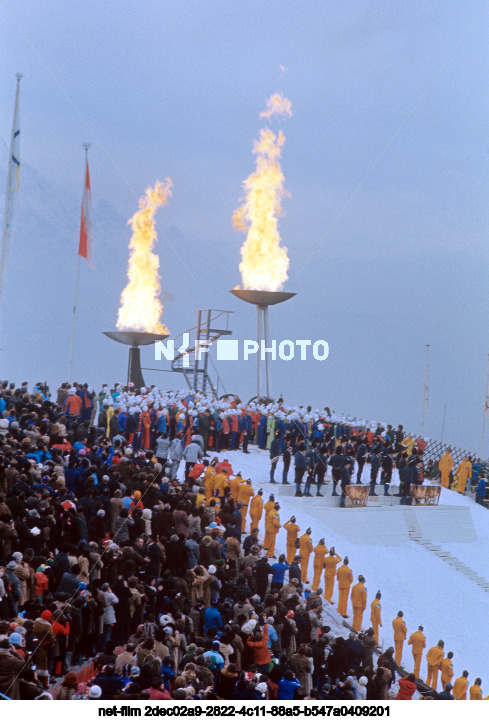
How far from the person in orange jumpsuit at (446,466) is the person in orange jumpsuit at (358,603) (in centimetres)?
1345

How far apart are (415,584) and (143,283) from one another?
1901 cm

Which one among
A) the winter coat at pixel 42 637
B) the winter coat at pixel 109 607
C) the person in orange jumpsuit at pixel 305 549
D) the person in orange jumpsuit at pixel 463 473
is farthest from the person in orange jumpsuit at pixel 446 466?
the winter coat at pixel 42 637

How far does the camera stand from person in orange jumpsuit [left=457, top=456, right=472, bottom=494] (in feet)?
101

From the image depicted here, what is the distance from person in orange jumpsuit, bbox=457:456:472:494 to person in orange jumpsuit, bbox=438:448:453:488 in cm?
34

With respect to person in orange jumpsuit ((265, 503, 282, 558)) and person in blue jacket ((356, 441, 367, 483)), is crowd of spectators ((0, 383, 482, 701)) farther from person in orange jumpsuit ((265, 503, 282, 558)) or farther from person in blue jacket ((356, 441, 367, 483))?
person in blue jacket ((356, 441, 367, 483))

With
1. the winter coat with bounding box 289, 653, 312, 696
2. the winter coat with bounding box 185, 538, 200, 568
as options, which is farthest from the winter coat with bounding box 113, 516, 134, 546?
the winter coat with bounding box 289, 653, 312, 696

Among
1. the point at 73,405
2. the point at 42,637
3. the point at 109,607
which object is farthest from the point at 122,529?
the point at 73,405

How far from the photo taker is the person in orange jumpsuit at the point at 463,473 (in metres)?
30.8

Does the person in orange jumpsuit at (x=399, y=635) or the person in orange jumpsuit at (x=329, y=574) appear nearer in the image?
the person in orange jumpsuit at (x=399, y=635)

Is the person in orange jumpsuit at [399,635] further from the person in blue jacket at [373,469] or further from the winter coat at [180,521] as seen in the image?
the person in blue jacket at [373,469]

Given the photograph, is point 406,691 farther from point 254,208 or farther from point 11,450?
point 254,208

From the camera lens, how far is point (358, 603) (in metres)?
18.5

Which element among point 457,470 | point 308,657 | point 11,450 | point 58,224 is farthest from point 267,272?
point 58,224

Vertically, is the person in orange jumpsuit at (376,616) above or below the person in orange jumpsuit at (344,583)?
below
